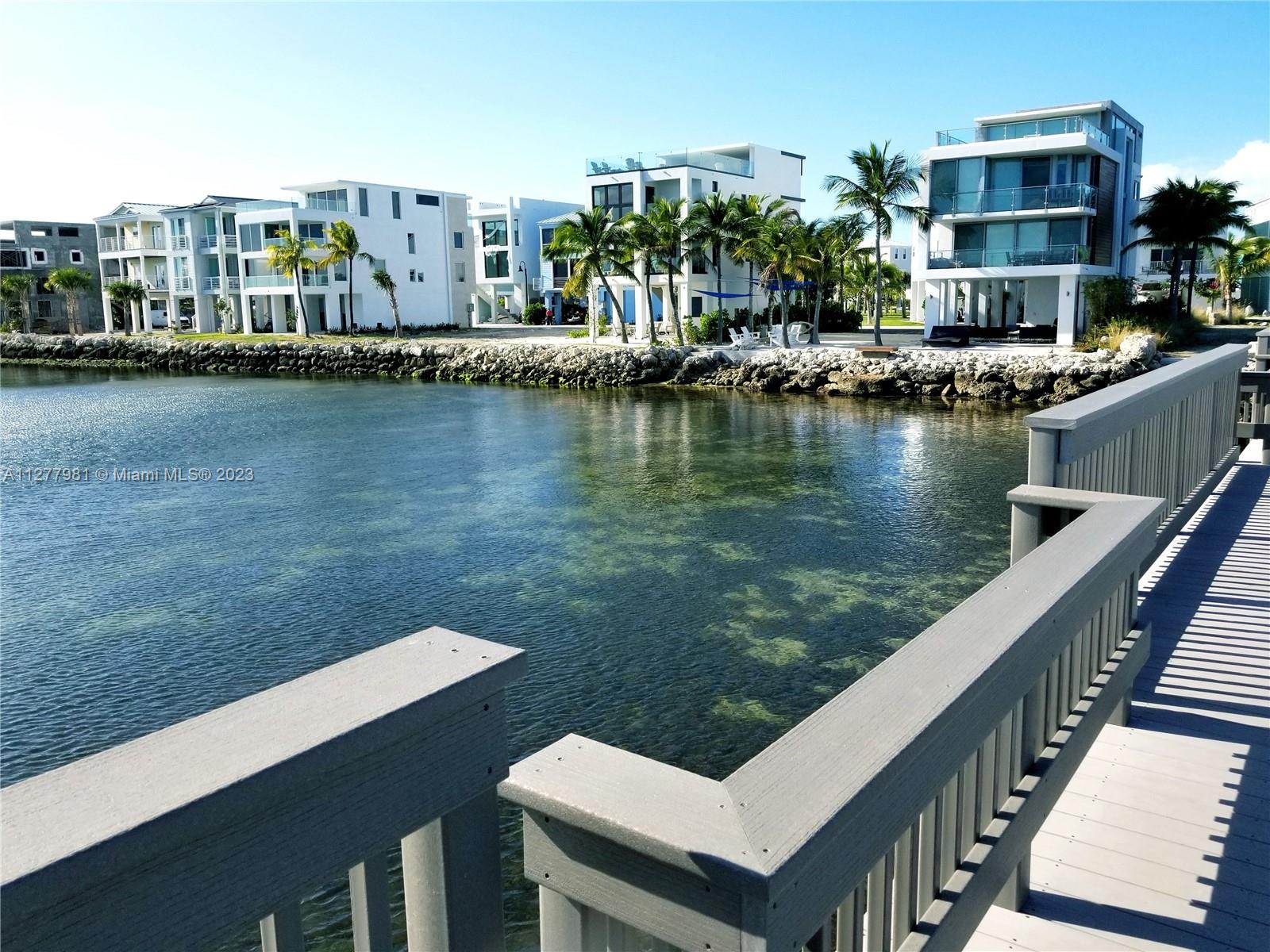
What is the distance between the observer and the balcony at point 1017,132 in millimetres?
39594

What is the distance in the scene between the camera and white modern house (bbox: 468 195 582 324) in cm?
7131

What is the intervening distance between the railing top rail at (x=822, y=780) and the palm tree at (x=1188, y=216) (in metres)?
43.8

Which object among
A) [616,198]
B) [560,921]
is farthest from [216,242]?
[560,921]

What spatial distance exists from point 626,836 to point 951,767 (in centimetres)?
104

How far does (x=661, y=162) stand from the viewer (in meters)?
52.1

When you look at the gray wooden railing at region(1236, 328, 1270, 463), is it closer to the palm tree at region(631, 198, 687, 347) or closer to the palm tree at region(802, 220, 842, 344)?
the palm tree at region(802, 220, 842, 344)

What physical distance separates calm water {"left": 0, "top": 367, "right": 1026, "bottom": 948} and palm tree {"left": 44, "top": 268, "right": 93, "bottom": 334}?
203ft

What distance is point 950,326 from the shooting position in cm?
4122

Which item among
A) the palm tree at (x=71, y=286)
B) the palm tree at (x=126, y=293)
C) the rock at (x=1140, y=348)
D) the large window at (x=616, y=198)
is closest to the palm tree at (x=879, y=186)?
the rock at (x=1140, y=348)

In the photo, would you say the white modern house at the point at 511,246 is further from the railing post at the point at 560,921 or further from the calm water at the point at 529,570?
the railing post at the point at 560,921

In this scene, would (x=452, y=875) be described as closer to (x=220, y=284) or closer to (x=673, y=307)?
(x=673, y=307)

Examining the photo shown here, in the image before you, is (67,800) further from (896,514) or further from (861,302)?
(861,302)

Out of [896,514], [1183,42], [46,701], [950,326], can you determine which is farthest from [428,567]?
[950,326]

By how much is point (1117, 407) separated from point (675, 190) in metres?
49.0
